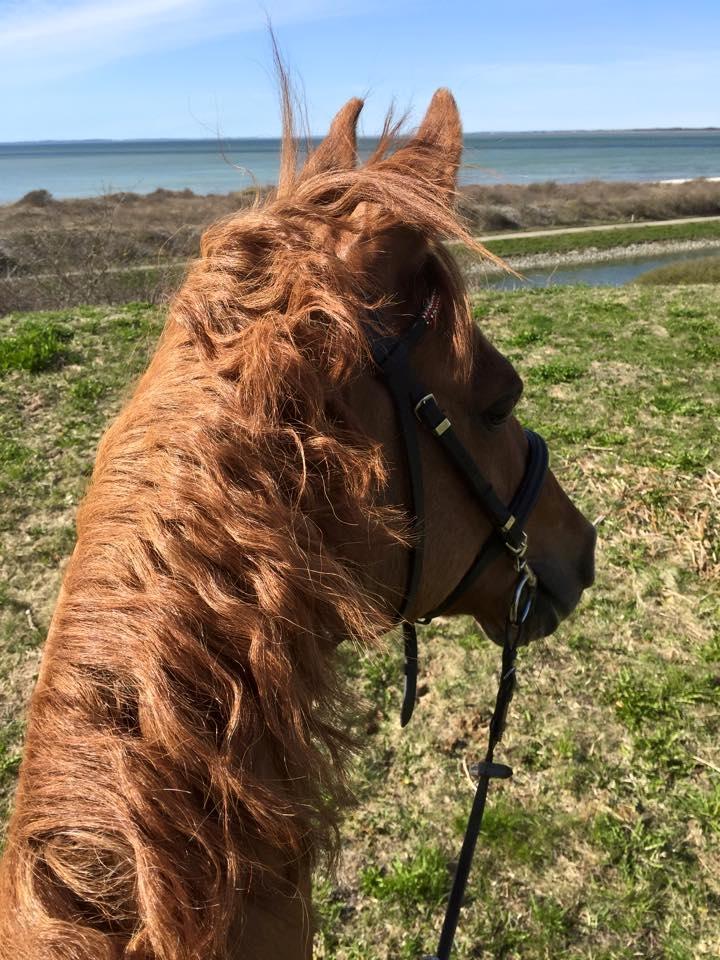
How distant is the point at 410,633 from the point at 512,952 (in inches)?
58.1

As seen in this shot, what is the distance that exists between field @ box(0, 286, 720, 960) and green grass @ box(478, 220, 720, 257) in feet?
73.9

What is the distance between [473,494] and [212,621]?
0.76 metres

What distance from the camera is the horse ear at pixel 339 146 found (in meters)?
1.57

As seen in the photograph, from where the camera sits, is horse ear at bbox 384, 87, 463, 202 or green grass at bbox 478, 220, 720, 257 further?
green grass at bbox 478, 220, 720, 257

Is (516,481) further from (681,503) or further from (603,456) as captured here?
(603,456)

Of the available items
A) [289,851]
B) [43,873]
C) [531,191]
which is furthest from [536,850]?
[531,191]

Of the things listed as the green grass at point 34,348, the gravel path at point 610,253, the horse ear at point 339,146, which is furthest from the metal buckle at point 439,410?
the gravel path at point 610,253

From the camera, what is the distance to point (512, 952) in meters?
2.57

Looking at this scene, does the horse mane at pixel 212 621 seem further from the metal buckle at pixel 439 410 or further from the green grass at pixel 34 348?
the green grass at pixel 34 348

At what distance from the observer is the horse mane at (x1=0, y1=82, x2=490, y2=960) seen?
95 centimetres

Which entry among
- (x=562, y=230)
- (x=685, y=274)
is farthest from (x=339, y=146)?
(x=562, y=230)

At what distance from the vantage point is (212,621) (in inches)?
40.9

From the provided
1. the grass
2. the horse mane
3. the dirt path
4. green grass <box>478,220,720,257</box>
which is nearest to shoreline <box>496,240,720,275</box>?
green grass <box>478,220,720,257</box>

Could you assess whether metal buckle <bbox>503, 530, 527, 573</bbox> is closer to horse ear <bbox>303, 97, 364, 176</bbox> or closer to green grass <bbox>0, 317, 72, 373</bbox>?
horse ear <bbox>303, 97, 364, 176</bbox>
